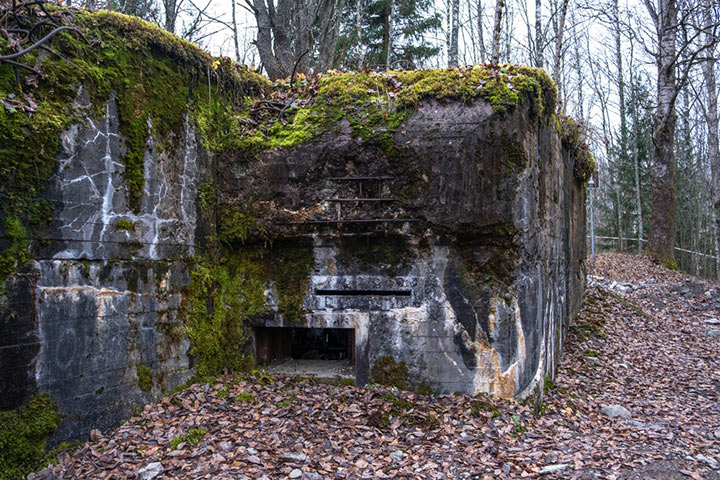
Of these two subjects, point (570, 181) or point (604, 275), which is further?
point (604, 275)

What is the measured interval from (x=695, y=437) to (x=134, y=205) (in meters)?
6.06

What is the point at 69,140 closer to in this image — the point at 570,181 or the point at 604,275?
the point at 570,181

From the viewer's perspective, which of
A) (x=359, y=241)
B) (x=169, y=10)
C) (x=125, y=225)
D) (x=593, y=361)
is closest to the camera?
(x=125, y=225)

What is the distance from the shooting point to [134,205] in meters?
4.31

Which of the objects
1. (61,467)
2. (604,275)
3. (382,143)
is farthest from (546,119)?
(604,275)

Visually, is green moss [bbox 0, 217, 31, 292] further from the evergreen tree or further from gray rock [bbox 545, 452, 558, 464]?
the evergreen tree

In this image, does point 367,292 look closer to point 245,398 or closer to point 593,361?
point 245,398

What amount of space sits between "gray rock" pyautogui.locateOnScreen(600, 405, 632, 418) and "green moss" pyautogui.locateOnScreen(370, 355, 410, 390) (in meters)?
2.49

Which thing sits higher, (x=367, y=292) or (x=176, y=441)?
(x=367, y=292)

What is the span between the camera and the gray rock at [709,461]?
407 centimetres

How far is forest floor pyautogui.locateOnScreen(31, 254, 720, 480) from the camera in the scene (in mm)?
3705

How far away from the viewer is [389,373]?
16.4 ft

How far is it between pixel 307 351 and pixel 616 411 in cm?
386

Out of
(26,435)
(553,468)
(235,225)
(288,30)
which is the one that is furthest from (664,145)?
(26,435)
